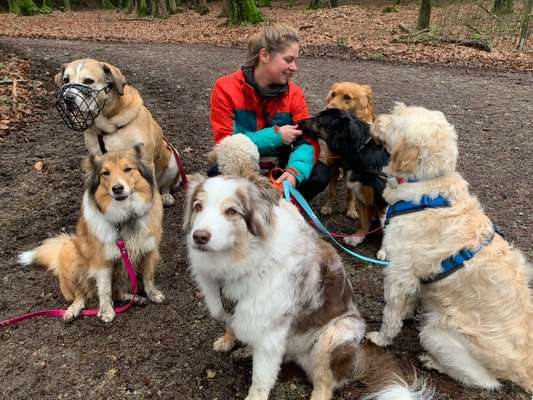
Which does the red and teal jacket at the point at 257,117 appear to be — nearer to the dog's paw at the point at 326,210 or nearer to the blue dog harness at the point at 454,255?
the dog's paw at the point at 326,210

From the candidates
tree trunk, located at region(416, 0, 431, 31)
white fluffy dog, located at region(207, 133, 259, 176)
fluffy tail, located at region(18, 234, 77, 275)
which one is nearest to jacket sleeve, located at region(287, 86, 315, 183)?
white fluffy dog, located at region(207, 133, 259, 176)

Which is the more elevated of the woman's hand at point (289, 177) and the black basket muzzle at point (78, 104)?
the black basket muzzle at point (78, 104)

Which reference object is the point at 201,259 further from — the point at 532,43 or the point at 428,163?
the point at 532,43

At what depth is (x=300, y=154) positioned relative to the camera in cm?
421

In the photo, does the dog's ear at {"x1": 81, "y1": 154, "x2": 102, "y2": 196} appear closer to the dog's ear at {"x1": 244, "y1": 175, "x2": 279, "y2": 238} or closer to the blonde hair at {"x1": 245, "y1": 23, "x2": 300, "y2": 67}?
the dog's ear at {"x1": 244, "y1": 175, "x2": 279, "y2": 238}

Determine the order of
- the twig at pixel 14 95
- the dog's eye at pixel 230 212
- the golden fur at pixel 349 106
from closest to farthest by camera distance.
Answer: the dog's eye at pixel 230 212
the golden fur at pixel 349 106
the twig at pixel 14 95

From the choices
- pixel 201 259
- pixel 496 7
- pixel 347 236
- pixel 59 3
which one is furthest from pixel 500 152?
pixel 59 3

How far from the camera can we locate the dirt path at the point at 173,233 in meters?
3.00

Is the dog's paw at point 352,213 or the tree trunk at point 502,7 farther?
the tree trunk at point 502,7

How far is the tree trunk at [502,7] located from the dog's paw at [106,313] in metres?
21.1

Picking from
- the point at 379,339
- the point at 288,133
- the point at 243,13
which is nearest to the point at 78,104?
the point at 288,133

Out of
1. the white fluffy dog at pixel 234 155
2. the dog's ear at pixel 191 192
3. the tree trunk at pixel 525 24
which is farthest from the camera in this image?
the tree trunk at pixel 525 24

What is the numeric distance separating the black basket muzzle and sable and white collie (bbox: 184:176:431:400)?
2.48 metres

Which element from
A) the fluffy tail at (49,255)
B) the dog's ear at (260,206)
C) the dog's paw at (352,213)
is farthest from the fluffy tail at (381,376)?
the fluffy tail at (49,255)
